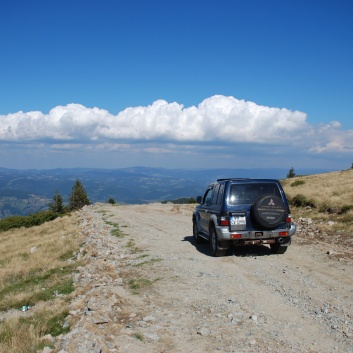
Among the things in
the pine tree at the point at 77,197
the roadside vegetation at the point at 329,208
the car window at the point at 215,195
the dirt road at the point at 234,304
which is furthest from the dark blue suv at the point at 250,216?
the pine tree at the point at 77,197

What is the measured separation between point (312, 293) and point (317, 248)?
5.73 metres

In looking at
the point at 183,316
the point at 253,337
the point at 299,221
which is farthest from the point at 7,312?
the point at 299,221

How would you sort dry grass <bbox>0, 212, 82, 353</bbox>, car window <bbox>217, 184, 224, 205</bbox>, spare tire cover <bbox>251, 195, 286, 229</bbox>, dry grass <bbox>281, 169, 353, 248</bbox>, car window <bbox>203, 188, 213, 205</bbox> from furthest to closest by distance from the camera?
dry grass <bbox>281, 169, 353, 248</bbox>, car window <bbox>203, 188, 213, 205</bbox>, car window <bbox>217, 184, 224, 205</bbox>, spare tire cover <bbox>251, 195, 286, 229</bbox>, dry grass <bbox>0, 212, 82, 353</bbox>

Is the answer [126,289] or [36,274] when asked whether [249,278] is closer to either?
[126,289]

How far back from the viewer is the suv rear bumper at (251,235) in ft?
36.8

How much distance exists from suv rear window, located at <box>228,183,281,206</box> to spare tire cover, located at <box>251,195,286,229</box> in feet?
1.89

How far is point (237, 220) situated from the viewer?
37.0ft

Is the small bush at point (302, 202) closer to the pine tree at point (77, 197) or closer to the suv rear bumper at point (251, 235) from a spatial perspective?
the suv rear bumper at point (251, 235)

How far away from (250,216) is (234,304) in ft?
14.1

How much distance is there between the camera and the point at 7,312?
9.61 m

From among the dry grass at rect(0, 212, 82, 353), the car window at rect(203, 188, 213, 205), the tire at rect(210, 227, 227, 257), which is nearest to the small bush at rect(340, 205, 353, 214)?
the car window at rect(203, 188, 213, 205)

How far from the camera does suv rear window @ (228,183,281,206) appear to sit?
38.0 ft

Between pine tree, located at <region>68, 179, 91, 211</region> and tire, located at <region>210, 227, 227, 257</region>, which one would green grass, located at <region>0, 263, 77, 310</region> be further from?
pine tree, located at <region>68, 179, 91, 211</region>

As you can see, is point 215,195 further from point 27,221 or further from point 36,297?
point 27,221
